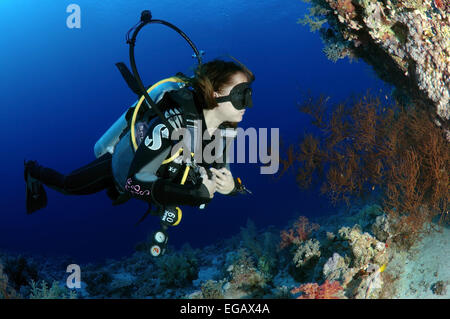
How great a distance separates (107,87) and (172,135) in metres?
83.5

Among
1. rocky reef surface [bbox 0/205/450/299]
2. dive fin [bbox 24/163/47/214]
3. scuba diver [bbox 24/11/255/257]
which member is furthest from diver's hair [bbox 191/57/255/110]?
dive fin [bbox 24/163/47/214]

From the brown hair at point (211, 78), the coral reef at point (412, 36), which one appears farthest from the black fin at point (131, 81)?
the coral reef at point (412, 36)

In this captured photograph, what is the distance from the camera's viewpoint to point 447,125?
441 cm

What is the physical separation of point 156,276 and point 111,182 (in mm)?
3317

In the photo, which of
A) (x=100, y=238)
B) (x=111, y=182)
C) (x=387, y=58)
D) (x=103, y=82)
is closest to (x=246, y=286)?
(x=111, y=182)

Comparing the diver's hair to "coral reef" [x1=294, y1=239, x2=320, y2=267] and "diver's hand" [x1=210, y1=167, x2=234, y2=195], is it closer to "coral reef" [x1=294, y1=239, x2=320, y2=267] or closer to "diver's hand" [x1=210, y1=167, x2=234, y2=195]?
"diver's hand" [x1=210, y1=167, x2=234, y2=195]

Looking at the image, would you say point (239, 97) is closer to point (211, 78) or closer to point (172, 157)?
point (211, 78)

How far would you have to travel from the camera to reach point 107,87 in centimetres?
7606

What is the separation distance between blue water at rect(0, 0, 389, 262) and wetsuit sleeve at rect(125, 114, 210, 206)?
58.5 feet

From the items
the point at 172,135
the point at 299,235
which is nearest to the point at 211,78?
the point at 172,135

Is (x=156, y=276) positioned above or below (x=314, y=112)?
below

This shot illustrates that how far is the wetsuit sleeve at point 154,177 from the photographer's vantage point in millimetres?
2182
